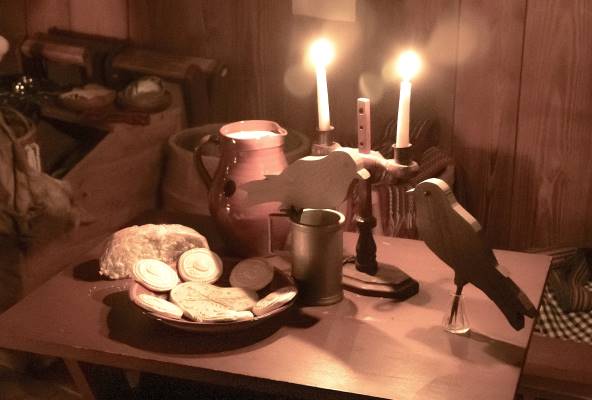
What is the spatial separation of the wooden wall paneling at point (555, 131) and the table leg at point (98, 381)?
121 cm

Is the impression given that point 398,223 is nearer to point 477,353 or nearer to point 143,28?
point 477,353

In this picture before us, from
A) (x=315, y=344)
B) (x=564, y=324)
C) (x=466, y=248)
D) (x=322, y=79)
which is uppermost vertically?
(x=322, y=79)

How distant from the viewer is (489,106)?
2195 millimetres

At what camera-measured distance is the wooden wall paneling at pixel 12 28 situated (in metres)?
2.64

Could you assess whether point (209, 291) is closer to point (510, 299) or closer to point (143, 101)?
point (510, 299)

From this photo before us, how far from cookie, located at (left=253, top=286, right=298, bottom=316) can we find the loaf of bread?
0.23 meters

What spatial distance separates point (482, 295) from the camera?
4.63ft

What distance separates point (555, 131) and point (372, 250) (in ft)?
2.97

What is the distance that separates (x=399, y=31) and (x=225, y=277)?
1031 mm

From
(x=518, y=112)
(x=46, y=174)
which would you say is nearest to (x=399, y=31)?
(x=518, y=112)

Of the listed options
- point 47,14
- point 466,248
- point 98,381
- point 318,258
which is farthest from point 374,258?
point 47,14

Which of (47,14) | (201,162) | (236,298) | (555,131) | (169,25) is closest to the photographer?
(236,298)

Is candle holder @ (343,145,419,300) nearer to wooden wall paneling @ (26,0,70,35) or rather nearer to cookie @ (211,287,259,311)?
cookie @ (211,287,259,311)

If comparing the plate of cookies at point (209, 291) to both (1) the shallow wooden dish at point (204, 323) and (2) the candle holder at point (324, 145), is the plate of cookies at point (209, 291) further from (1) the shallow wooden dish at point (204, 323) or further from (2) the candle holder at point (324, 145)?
(2) the candle holder at point (324, 145)
